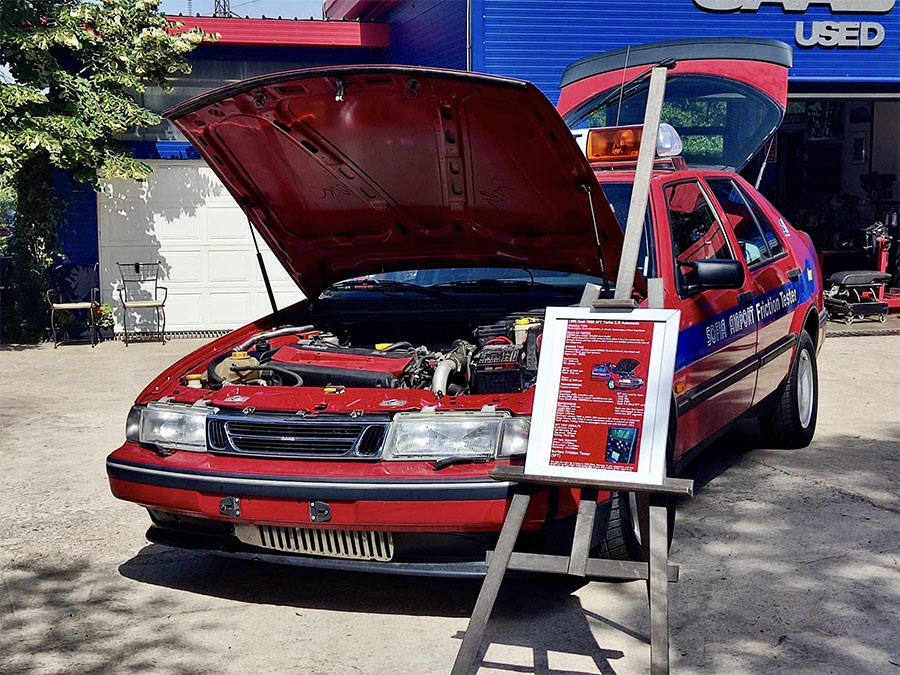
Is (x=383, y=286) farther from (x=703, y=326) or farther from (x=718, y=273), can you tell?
(x=718, y=273)

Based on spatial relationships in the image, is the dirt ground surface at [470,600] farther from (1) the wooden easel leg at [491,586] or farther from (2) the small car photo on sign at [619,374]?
(2) the small car photo on sign at [619,374]

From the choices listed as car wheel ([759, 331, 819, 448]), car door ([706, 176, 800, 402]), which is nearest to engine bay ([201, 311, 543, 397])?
car door ([706, 176, 800, 402])

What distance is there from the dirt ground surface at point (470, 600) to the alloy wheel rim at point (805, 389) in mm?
487

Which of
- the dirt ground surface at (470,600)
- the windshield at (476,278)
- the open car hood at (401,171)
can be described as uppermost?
the open car hood at (401,171)

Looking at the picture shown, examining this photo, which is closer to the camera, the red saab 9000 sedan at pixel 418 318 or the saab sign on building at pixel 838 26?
the red saab 9000 sedan at pixel 418 318

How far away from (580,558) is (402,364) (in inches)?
64.9

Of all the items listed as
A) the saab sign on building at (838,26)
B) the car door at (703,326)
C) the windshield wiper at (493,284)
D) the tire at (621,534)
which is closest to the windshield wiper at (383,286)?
the windshield wiper at (493,284)

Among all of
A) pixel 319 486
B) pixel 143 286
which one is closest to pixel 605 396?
pixel 319 486

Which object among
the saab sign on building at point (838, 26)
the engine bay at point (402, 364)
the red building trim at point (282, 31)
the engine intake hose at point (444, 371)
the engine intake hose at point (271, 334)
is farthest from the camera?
the red building trim at point (282, 31)

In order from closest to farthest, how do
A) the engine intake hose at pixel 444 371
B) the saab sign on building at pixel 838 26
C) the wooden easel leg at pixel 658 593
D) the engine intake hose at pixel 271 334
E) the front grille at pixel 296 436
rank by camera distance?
the wooden easel leg at pixel 658 593 → the front grille at pixel 296 436 → the engine intake hose at pixel 444 371 → the engine intake hose at pixel 271 334 → the saab sign on building at pixel 838 26

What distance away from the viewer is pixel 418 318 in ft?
18.4

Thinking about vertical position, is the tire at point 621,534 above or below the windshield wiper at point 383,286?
below

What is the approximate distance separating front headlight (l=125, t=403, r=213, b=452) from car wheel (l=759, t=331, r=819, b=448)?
149 inches

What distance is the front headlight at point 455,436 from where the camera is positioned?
161 inches
